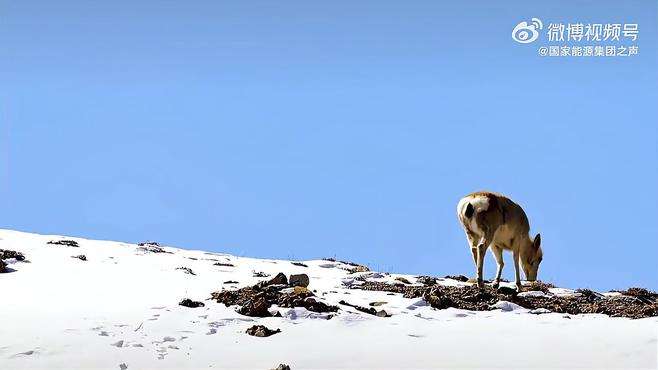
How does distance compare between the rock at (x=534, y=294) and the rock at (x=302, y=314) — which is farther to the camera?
the rock at (x=534, y=294)

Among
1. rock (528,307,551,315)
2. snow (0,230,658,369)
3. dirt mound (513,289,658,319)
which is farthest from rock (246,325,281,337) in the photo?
dirt mound (513,289,658,319)

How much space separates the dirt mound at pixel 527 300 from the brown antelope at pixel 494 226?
1.76 m

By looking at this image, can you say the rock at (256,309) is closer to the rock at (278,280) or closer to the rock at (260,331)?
the rock at (260,331)

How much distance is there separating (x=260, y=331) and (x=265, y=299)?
6.39 ft

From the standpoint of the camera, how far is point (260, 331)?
1328cm

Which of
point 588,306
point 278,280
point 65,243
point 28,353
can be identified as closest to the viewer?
point 28,353

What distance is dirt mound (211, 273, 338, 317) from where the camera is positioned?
14.5 meters

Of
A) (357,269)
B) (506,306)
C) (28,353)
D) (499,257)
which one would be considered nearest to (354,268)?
(357,269)

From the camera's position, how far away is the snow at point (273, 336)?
12.1 m

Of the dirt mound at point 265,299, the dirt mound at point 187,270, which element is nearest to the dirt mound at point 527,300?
the dirt mound at point 265,299

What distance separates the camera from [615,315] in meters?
15.8

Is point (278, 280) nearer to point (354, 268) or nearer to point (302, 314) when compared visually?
point (302, 314)

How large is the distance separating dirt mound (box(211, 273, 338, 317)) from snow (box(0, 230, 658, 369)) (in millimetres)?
223

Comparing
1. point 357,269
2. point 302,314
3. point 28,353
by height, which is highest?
point 357,269
